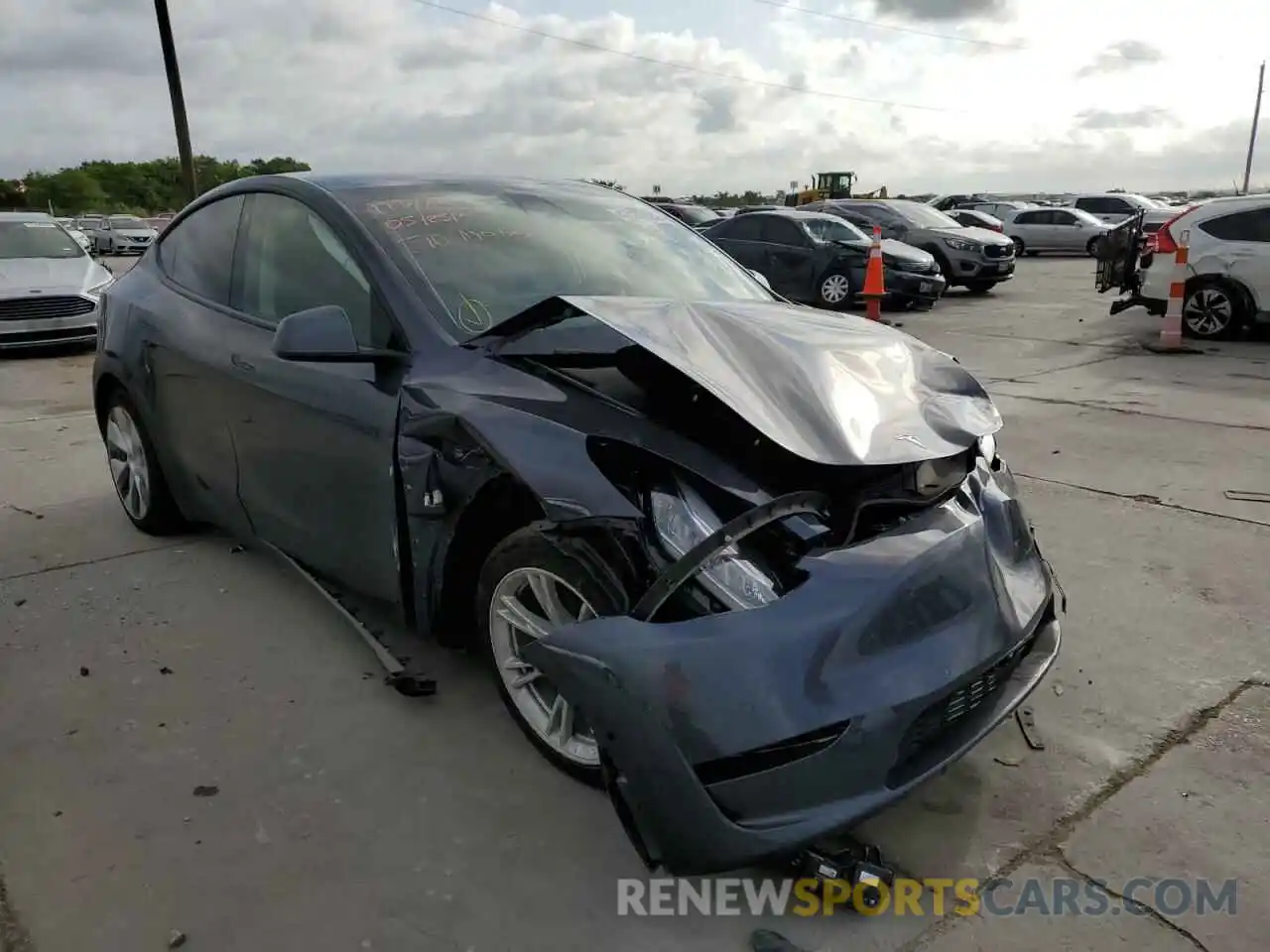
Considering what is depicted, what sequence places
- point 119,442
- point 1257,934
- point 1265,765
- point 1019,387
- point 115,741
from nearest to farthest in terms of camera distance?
point 1257,934 → point 1265,765 → point 115,741 → point 119,442 → point 1019,387

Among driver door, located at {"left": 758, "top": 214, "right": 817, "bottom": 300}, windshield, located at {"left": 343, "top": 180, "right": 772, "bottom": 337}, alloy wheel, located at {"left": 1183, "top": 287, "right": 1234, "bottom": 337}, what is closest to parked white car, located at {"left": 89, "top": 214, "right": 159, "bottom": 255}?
driver door, located at {"left": 758, "top": 214, "right": 817, "bottom": 300}

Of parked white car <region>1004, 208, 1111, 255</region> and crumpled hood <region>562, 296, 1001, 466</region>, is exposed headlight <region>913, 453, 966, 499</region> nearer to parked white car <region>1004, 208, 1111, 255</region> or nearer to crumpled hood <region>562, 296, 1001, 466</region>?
crumpled hood <region>562, 296, 1001, 466</region>

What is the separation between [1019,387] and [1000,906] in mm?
6837

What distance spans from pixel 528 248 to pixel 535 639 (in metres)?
1.45

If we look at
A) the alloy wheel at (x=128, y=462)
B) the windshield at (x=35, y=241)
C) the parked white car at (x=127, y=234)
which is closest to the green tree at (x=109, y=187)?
the parked white car at (x=127, y=234)

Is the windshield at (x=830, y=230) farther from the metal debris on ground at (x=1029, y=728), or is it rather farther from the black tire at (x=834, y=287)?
the metal debris on ground at (x=1029, y=728)

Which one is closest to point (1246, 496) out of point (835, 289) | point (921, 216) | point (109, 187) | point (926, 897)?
point (926, 897)

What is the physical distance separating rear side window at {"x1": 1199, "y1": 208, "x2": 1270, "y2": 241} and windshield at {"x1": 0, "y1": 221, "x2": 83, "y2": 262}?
13046 mm

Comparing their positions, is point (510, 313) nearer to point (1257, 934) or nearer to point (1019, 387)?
point (1257, 934)

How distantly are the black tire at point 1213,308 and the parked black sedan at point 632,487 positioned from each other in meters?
9.19

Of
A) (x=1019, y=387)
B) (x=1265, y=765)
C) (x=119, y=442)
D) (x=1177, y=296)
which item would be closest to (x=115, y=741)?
(x=119, y=442)

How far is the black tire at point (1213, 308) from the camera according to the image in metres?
10.7

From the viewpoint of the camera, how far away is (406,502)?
9.31ft

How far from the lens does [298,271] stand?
3475 mm
